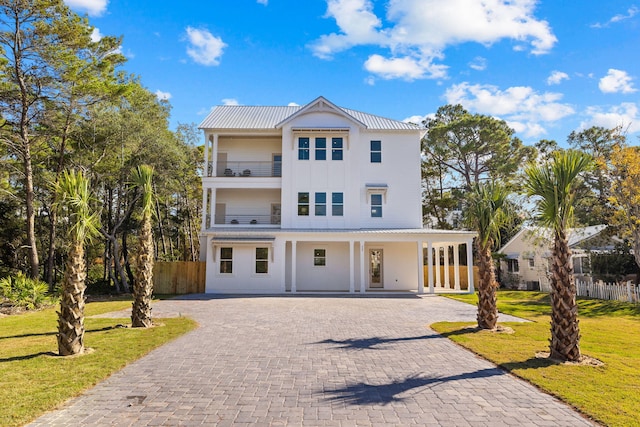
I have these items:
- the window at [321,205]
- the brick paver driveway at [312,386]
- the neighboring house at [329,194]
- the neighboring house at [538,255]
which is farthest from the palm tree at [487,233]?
the neighboring house at [538,255]

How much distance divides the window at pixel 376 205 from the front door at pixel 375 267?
227 centimetres

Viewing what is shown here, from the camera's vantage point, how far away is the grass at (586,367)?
5215 mm

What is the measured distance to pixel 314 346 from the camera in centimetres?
877

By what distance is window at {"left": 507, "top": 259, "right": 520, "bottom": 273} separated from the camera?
31.7m

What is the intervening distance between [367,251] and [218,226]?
30.2 ft

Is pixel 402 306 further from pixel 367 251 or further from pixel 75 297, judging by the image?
pixel 75 297

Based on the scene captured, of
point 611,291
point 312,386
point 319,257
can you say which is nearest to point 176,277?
point 319,257

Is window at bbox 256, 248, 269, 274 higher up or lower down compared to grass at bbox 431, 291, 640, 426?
higher up

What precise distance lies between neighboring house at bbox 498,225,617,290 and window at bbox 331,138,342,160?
39.7ft

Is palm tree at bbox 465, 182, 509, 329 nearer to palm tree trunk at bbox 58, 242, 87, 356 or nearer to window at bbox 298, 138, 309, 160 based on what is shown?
palm tree trunk at bbox 58, 242, 87, 356

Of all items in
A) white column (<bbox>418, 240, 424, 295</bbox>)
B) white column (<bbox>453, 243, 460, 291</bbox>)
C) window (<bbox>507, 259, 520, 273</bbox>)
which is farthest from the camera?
window (<bbox>507, 259, 520, 273</bbox>)

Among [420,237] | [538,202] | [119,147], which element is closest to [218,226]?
[119,147]

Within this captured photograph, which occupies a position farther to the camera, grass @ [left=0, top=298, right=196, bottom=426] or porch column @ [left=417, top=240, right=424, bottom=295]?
porch column @ [left=417, top=240, right=424, bottom=295]

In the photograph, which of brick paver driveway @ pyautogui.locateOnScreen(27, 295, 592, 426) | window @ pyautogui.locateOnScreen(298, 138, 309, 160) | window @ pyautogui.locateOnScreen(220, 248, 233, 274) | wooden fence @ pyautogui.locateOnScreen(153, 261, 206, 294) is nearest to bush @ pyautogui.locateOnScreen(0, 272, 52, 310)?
wooden fence @ pyautogui.locateOnScreen(153, 261, 206, 294)
